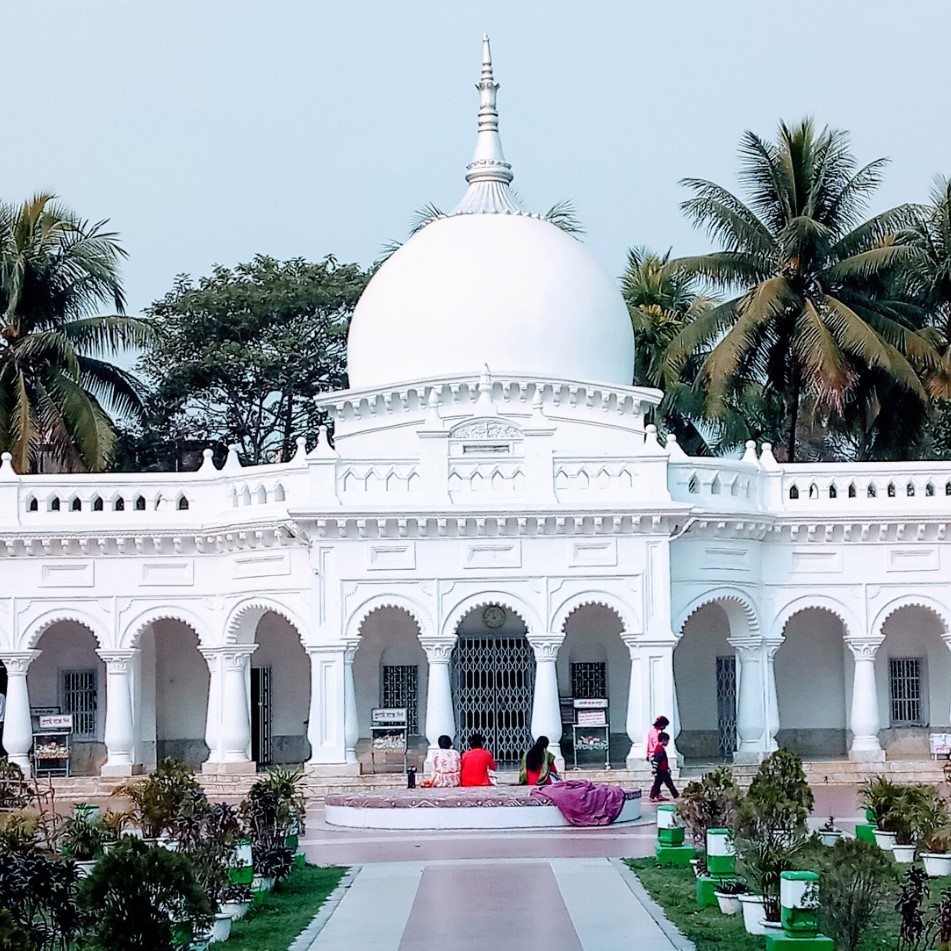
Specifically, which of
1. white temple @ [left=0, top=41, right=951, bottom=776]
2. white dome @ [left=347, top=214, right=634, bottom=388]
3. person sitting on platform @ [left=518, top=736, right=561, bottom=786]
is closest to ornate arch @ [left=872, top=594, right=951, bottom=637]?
white temple @ [left=0, top=41, right=951, bottom=776]

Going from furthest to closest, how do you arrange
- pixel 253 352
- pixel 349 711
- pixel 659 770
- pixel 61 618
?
pixel 253 352 → pixel 61 618 → pixel 349 711 → pixel 659 770

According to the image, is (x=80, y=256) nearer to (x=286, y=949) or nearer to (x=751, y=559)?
(x=751, y=559)

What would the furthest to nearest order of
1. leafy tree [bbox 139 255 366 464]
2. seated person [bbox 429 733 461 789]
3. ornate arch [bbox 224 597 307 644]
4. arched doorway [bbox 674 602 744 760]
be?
leafy tree [bbox 139 255 366 464] < arched doorway [bbox 674 602 744 760] < ornate arch [bbox 224 597 307 644] < seated person [bbox 429 733 461 789]

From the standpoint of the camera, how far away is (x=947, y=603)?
30.9 metres

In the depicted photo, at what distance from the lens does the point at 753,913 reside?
13898 mm

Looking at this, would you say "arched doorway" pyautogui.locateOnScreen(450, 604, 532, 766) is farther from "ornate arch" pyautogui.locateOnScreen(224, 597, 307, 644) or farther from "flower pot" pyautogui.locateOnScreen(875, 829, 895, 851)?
"flower pot" pyautogui.locateOnScreen(875, 829, 895, 851)

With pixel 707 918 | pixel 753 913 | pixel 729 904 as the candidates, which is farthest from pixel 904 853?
pixel 753 913

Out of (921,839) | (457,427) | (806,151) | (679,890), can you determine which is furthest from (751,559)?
(679,890)

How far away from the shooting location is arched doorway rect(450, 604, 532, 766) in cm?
2970

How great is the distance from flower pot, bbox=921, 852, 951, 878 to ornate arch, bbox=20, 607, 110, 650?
16868mm

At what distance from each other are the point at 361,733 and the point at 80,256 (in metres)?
12.7

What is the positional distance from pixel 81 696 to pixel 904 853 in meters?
18.3

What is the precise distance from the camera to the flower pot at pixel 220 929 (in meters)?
13.8

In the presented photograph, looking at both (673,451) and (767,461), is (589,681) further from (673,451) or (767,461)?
(767,461)
